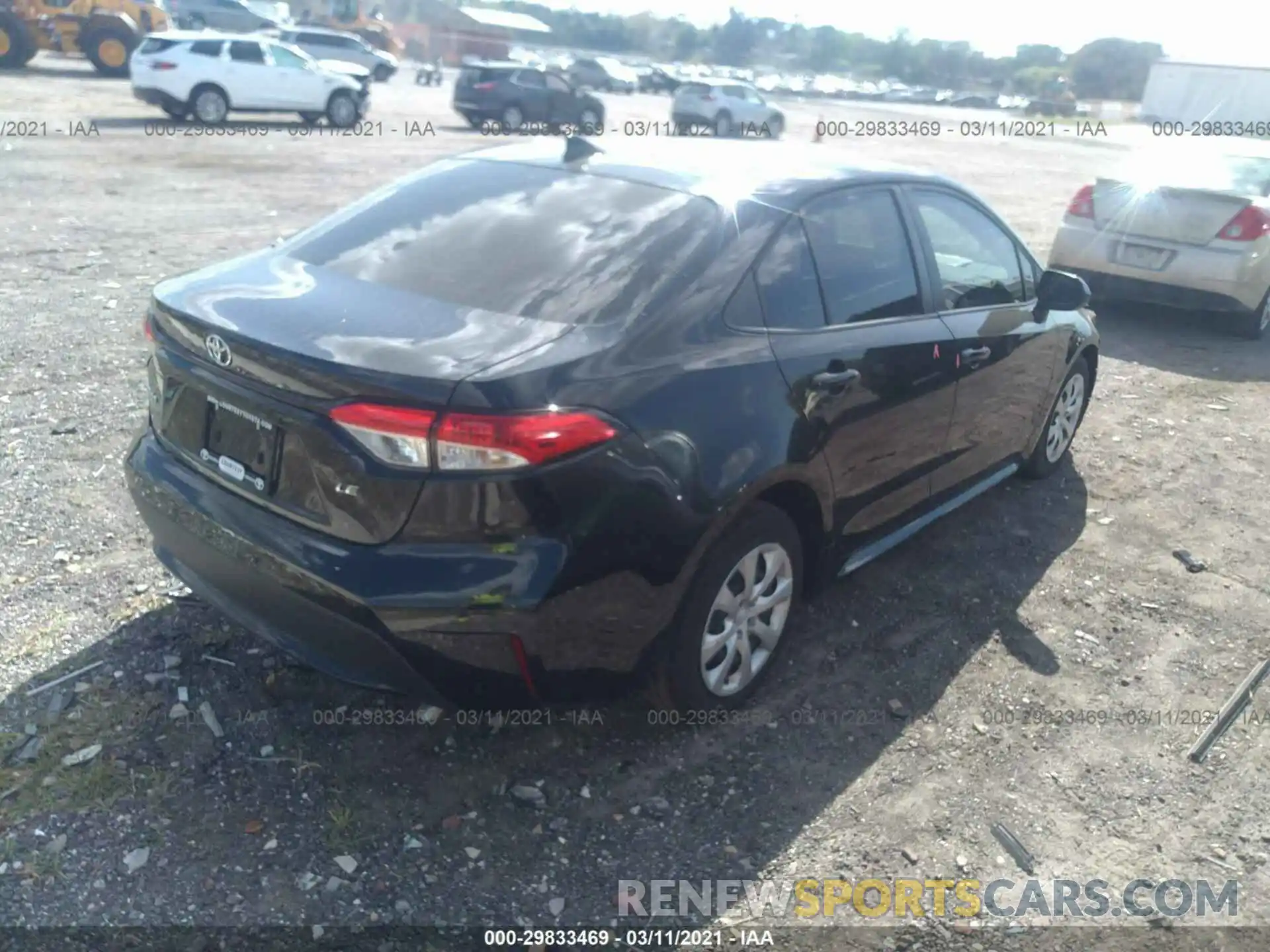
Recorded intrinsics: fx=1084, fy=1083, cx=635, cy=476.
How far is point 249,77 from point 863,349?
20.0 m

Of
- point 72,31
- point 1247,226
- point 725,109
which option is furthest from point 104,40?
point 1247,226

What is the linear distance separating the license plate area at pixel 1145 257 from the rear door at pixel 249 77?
16.9 meters

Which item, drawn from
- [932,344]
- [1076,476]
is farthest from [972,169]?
[932,344]

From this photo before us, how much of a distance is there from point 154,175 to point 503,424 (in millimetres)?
12877

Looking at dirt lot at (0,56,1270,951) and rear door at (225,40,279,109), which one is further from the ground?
rear door at (225,40,279,109)

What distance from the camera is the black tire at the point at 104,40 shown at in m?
26.9

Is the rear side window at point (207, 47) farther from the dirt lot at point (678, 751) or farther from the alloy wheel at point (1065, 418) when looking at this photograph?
the alloy wheel at point (1065, 418)

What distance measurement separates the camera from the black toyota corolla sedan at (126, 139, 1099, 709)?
2689 mm

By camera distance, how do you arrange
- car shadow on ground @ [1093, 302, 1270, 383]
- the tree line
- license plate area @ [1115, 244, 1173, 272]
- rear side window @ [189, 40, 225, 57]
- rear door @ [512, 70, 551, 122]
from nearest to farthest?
1. car shadow on ground @ [1093, 302, 1270, 383]
2. license plate area @ [1115, 244, 1173, 272]
3. rear side window @ [189, 40, 225, 57]
4. rear door @ [512, 70, 551, 122]
5. the tree line

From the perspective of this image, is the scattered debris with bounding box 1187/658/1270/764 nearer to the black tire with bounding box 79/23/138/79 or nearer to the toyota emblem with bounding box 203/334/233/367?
the toyota emblem with bounding box 203/334/233/367

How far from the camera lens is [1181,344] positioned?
8953 mm

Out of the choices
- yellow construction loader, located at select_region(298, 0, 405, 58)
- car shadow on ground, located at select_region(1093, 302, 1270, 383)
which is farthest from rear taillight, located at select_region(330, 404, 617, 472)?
yellow construction loader, located at select_region(298, 0, 405, 58)

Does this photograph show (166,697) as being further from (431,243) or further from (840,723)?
(840,723)

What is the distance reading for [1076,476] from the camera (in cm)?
583
